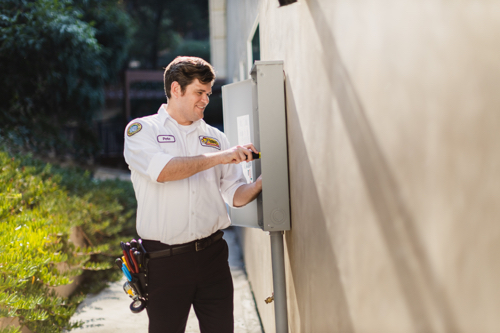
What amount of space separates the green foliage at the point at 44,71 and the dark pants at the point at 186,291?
6291mm

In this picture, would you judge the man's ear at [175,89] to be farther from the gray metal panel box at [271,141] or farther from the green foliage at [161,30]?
the green foliage at [161,30]

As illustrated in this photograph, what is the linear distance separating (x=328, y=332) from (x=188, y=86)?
1.21 m

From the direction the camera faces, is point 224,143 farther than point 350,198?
Yes

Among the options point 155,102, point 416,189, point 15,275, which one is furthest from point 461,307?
point 155,102

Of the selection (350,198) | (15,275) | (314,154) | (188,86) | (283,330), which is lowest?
(283,330)

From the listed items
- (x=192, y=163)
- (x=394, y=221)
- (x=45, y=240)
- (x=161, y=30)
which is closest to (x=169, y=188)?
(x=192, y=163)

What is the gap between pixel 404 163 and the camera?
32.1 inches

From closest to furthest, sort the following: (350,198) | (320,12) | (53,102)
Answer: (350,198)
(320,12)
(53,102)

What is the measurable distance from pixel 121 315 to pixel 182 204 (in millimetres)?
2372

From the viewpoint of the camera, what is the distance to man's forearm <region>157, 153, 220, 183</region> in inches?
72.3

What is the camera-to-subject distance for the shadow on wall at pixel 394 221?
73cm

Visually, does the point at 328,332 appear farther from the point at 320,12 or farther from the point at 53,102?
the point at 53,102

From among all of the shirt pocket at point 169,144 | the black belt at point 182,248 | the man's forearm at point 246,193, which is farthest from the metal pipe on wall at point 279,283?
the shirt pocket at point 169,144

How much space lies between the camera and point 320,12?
4.56 feet
